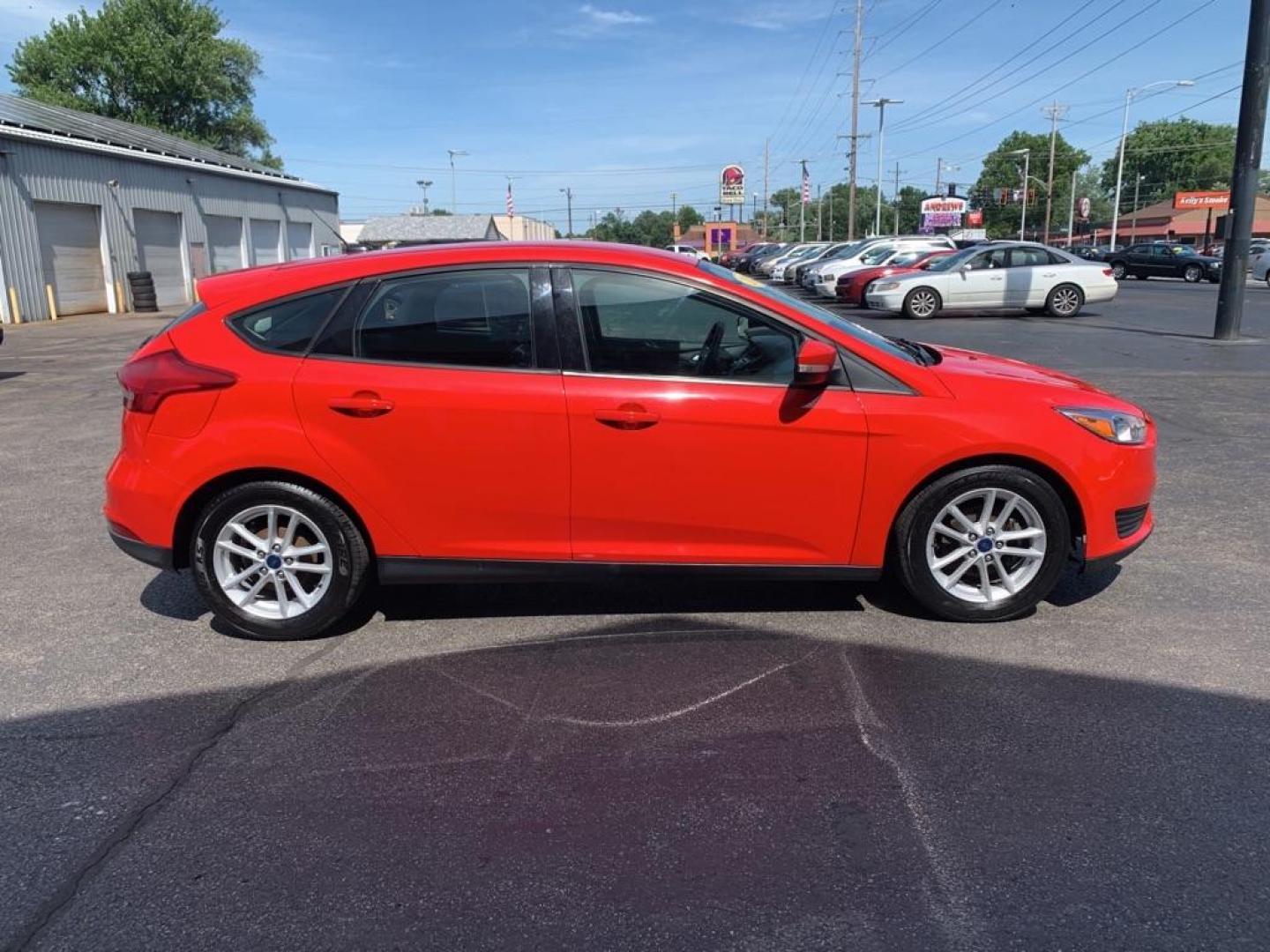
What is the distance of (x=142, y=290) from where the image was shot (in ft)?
90.3

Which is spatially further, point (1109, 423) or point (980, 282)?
point (980, 282)

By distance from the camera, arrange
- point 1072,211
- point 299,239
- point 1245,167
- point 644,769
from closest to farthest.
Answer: point 644,769
point 1245,167
point 299,239
point 1072,211

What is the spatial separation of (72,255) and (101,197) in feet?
6.70

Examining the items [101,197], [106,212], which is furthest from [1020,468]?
[106,212]

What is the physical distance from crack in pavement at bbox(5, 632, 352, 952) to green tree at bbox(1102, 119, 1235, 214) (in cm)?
13233

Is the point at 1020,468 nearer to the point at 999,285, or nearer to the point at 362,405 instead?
the point at 362,405

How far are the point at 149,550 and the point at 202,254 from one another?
32.8m

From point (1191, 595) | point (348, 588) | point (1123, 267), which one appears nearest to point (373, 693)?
point (348, 588)

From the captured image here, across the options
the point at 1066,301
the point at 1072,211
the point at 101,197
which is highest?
the point at 1072,211

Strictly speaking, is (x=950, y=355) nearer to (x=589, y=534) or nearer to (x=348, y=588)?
(x=589, y=534)

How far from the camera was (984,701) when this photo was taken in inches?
→ 143

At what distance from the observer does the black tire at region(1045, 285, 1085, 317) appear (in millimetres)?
20719

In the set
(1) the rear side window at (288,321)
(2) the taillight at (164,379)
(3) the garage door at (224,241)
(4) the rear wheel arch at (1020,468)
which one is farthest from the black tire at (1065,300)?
(3) the garage door at (224,241)

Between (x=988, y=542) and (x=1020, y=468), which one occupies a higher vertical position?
(x=1020, y=468)
